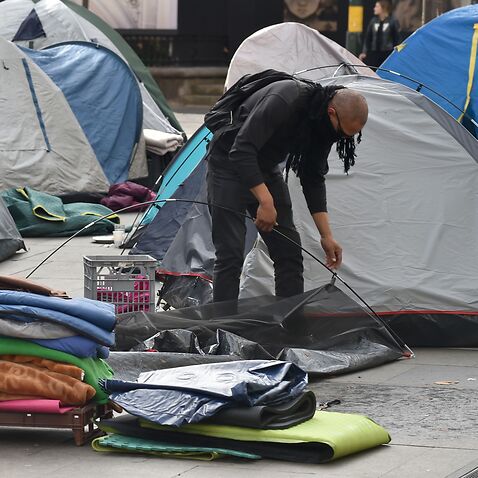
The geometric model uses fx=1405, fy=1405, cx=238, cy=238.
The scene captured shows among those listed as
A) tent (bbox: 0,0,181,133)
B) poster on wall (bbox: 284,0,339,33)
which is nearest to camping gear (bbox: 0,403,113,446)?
tent (bbox: 0,0,181,133)

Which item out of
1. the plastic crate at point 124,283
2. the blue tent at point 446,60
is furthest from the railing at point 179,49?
the plastic crate at point 124,283

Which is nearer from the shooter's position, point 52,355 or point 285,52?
point 52,355

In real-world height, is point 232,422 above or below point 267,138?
below

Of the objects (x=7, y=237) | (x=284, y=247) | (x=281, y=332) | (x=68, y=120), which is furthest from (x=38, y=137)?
(x=281, y=332)

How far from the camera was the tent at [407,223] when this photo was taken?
809cm

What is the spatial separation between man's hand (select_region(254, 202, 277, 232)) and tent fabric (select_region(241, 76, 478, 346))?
3.31 feet

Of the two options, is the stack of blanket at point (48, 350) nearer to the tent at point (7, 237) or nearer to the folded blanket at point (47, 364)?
the folded blanket at point (47, 364)

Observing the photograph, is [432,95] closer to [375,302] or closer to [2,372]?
[375,302]

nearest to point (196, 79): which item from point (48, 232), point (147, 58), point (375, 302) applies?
point (147, 58)

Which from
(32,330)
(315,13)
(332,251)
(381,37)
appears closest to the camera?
(32,330)

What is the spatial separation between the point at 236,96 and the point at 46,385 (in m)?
2.33

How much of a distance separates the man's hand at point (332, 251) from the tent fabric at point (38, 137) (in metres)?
6.69

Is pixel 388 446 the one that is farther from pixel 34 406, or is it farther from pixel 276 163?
pixel 276 163

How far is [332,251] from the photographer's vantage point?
7535 millimetres
